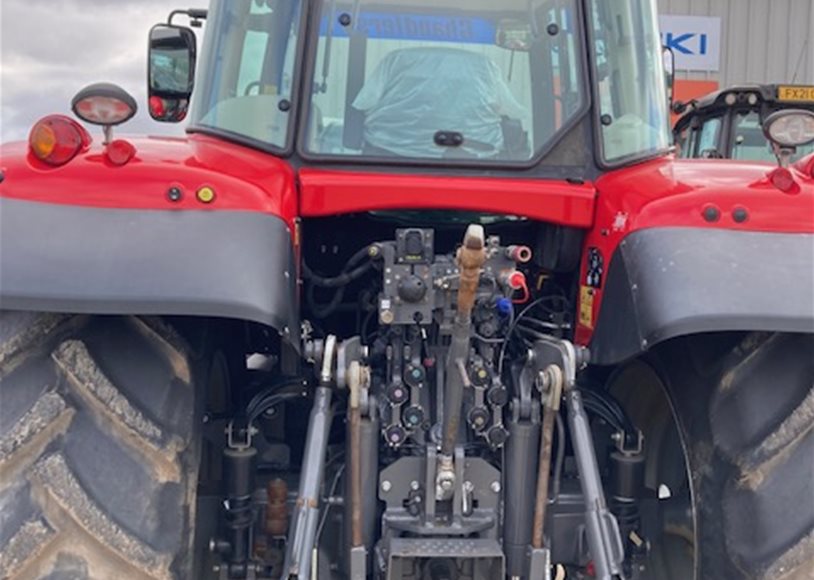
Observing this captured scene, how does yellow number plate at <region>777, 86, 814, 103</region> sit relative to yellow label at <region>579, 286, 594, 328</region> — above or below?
below

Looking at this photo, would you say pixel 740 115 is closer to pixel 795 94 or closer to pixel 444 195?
pixel 795 94

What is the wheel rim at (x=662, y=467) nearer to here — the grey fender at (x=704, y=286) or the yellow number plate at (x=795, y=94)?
the grey fender at (x=704, y=286)

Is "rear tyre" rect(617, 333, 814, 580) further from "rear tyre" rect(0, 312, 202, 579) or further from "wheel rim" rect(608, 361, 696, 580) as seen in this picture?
"rear tyre" rect(0, 312, 202, 579)

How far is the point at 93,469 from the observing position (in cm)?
221

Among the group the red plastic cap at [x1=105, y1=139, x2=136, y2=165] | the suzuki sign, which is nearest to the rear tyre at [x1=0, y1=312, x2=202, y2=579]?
the red plastic cap at [x1=105, y1=139, x2=136, y2=165]

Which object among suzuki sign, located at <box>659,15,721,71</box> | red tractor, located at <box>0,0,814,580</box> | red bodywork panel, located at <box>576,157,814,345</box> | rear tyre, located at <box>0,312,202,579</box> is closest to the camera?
rear tyre, located at <box>0,312,202,579</box>

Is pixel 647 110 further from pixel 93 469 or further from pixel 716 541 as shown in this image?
pixel 93 469

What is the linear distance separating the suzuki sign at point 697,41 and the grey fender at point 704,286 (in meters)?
13.6

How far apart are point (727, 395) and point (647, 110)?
99 cm

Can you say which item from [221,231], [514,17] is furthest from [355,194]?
[514,17]

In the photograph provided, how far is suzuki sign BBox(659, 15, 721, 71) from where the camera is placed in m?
15.2

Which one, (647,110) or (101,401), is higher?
(647,110)

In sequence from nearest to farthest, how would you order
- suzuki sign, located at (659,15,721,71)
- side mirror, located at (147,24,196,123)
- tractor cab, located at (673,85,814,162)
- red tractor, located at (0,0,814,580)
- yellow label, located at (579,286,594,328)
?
red tractor, located at (0,0,814,580), yellow label, located at (579,286,594,328), side mirror, located at (147,24,196,123), tractor cab, located at (673,85,814,162), suzuki sign, located at (659,15,721,71)

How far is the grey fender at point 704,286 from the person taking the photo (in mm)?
2258
